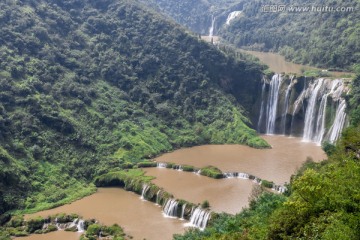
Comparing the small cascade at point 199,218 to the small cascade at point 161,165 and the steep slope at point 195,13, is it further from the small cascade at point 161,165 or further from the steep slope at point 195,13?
the steep slope at point 195,13

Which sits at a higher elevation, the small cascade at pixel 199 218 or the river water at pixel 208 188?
the river water at pixel 208 188

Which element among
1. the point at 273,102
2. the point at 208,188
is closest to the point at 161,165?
the point at 208,188

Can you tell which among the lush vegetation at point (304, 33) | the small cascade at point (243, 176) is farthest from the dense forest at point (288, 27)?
the small cascade at point (243, 176)

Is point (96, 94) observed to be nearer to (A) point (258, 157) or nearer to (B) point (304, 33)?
(A) point (258, 157)

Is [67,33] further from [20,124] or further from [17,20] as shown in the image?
[20,124]

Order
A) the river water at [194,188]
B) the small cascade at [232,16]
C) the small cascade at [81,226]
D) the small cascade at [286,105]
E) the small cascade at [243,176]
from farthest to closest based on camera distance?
the small cascade at [232,16] < the small cascade at [286,105] < the small cascade at [243,176] < the small cascade at [81,226] < the river water at [194,188]

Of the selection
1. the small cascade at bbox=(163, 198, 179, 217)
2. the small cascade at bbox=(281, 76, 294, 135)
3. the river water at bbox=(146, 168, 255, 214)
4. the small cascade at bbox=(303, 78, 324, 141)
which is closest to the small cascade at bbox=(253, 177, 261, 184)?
the river water at bbox=(146, 168, 255, 214)
